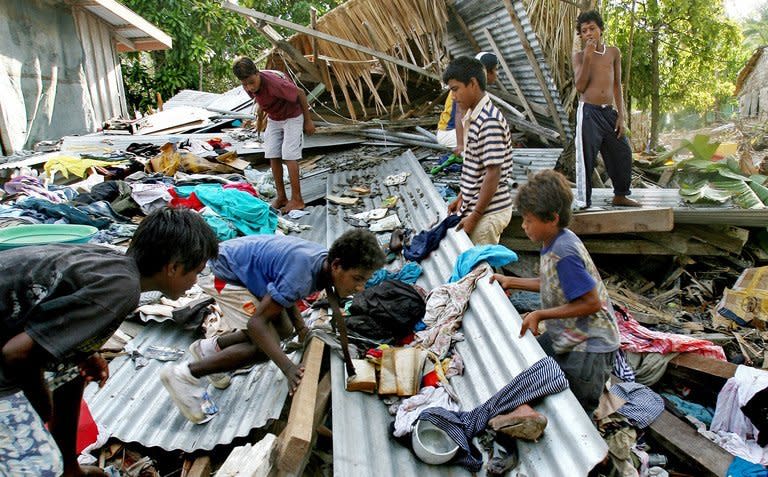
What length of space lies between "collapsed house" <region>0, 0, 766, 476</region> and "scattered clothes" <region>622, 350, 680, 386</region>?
9cm

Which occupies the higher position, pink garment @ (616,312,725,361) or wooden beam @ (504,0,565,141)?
wooden beam @ (504,0,565,141)

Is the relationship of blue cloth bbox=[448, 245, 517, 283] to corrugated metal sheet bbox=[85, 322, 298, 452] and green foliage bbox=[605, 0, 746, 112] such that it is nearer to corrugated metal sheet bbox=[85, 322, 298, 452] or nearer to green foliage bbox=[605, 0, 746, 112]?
corrugated metal sheet bbox=[85, 322, 298, 452]

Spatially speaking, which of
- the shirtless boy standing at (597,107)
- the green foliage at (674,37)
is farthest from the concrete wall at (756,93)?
the shirtless boy standing at (597,107)

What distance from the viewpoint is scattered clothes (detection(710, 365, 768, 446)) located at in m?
3.60

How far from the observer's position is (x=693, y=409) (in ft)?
13.1

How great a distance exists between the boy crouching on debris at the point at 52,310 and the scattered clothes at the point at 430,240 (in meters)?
2.68

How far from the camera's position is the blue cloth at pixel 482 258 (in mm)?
3525

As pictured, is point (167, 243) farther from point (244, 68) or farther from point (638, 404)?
point (244, 68)

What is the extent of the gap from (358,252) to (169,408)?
4.72 ft

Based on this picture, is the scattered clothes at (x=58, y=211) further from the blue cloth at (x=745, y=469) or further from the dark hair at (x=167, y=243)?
the blue cloth at (x=745, y=469)

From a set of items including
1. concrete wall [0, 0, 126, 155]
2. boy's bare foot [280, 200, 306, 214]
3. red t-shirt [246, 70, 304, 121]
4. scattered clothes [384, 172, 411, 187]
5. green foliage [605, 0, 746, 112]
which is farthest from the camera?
green foliage [605, 0, 746, 112]

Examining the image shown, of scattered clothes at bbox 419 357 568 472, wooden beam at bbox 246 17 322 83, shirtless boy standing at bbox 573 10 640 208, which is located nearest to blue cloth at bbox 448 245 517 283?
scattered clothes at bbox 419 357 568 472

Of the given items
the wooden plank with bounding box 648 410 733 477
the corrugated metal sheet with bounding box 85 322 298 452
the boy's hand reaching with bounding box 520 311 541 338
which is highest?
the boy's hand reaching with bounding box 520 311 541 338

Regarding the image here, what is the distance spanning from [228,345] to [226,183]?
3749 mm
